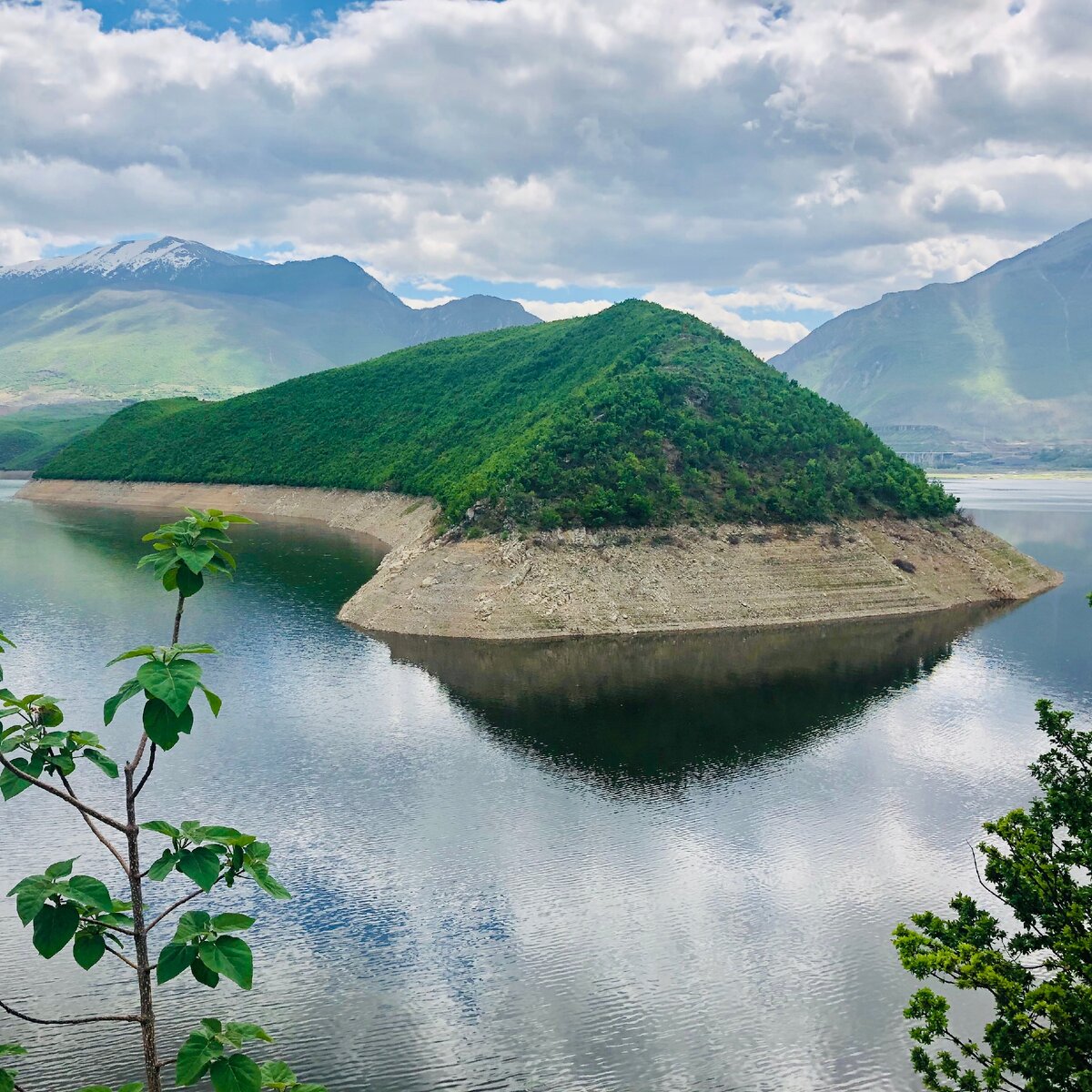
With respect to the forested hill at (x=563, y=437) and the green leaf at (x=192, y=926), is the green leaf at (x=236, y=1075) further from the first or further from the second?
the forested hill at (x=563, y=437)

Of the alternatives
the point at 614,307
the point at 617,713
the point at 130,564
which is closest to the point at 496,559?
the point at 617,713

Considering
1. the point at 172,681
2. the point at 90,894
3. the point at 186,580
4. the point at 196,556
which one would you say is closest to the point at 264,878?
the point at 90,894

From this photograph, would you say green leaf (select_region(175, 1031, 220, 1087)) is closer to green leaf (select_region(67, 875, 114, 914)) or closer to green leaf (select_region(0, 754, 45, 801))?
green leaf (select_region(67, 875, 114, 914))

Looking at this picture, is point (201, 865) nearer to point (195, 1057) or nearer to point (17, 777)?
point (195, 1057)

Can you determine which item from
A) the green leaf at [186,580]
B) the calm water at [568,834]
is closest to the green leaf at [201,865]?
the green leaf at [186,580]

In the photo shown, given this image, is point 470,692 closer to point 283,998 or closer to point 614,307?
point 283,998
